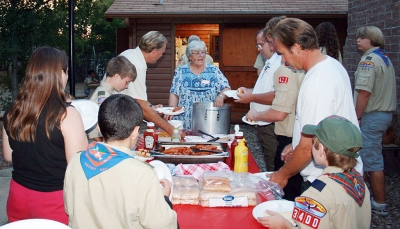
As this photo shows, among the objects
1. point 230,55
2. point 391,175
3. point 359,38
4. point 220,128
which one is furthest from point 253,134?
point 220,128

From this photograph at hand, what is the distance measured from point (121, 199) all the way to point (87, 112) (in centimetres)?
114

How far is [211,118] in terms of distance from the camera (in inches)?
154

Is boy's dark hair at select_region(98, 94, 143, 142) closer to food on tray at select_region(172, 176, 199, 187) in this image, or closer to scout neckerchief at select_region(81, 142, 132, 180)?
scout neckerchief at select_region(81, 142, 132, 180)

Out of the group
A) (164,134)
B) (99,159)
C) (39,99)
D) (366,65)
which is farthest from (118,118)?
(366,65)

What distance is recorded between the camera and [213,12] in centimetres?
973

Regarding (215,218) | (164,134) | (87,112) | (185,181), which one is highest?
(87,112)

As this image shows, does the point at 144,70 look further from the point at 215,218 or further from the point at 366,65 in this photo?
the point at 366,65

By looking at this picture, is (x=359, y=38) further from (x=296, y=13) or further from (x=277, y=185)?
(x=296, y=13)

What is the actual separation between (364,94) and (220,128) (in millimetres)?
1768

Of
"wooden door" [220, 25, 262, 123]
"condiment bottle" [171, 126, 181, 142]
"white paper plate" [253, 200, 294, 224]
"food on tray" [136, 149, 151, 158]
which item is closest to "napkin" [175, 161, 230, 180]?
"food on tray" [136, 149, 151, 158]

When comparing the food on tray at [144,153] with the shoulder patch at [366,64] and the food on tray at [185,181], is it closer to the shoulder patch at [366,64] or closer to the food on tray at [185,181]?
the food on tray at [185,181]

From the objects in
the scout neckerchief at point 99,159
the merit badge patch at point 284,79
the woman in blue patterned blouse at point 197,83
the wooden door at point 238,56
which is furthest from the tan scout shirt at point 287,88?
the wooden door at point 238,56

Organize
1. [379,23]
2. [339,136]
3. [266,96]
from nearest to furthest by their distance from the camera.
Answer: [339,136] < [266,96] < [379,23]

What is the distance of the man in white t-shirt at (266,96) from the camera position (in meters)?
3.82
